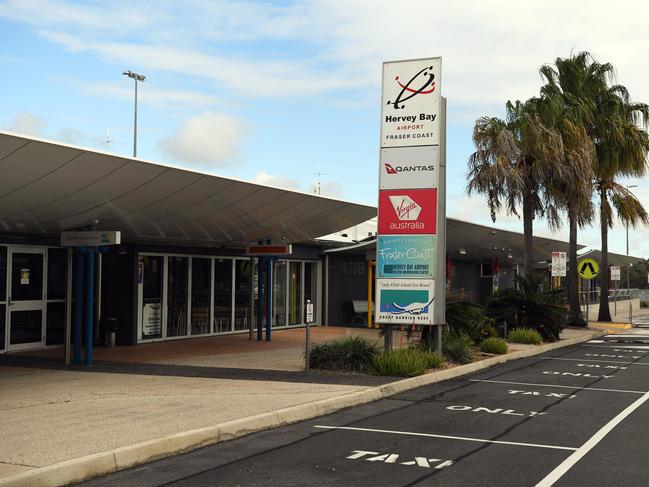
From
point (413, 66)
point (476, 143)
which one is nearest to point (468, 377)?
point (413, 66)

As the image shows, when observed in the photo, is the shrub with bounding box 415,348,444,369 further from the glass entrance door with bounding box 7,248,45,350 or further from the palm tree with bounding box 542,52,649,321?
the palm tree with bounding box 542,52,649,321

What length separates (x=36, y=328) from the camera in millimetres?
18406

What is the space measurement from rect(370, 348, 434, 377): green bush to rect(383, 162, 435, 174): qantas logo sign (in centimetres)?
365

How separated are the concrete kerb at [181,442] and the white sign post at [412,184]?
2452 millimetres

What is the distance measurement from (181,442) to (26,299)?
37.1 feet

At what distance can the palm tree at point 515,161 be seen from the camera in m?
24.8

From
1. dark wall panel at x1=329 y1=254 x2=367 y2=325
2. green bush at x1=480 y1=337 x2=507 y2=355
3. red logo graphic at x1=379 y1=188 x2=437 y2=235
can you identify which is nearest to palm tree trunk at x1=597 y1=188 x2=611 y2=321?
A: dark wall panel at x1=329 y1=254 x2=367 y2=325

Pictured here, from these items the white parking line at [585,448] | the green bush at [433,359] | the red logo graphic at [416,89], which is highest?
the red logo graphic at [416,89]

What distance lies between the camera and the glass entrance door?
17.6 metres

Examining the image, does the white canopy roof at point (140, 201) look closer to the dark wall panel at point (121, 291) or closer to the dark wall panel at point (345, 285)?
the dark wall panel at point (121, 291)

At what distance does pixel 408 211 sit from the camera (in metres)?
15.4

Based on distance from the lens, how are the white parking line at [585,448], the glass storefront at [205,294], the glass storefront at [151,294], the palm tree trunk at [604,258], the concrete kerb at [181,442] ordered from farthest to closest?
the palm tree trunk at [604,258] < the glass storefront at [205,294] < the glass storefront at [151,294] < the white parking line at [585,448] < the concrete kerb at [181,442]

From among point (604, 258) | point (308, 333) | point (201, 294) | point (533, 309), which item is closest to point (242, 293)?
point (201, 294)

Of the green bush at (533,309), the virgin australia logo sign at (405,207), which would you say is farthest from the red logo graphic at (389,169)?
the green bush at (533,309)
